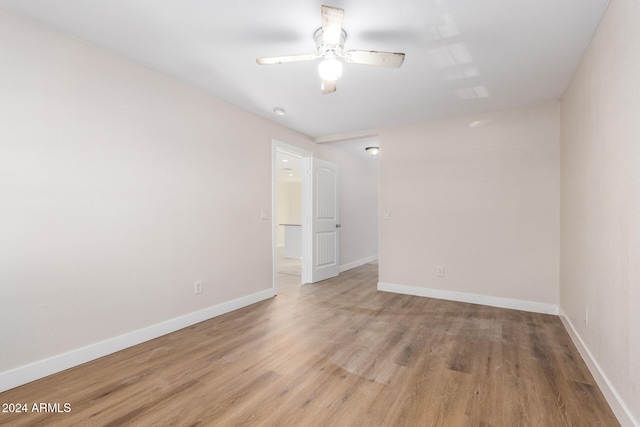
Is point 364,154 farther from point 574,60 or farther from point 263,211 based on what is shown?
point 574,60

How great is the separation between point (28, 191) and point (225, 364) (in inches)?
70.2

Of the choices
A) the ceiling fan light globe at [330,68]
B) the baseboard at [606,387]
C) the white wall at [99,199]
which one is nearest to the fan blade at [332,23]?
the ceiling fan light globe at [330,68]

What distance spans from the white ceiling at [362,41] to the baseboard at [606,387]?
7.41ft

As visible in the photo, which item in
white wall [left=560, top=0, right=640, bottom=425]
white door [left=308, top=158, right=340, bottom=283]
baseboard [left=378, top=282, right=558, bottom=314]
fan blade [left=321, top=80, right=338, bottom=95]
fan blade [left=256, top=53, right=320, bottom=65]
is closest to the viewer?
white wall [left=560, top=0, right=640, bottom=425]

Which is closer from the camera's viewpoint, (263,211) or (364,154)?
(263,211)

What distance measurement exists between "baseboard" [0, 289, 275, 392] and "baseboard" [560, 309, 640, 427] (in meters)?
3.19

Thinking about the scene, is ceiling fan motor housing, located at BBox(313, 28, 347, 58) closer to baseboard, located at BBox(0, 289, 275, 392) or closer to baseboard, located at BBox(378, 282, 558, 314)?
baseboard, located at BBox(0, 289, 275, 392)

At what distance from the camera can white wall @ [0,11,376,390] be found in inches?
75.3

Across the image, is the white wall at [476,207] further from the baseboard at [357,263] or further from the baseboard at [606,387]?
the baseboard at [357,263]

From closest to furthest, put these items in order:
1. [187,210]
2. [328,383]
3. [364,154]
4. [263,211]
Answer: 1. [328,383]
2. [187,210]
3. [263,211]
4. [364,154]

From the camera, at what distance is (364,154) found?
6203mm

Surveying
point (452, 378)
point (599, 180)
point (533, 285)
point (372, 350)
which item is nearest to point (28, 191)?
point (372, 350)

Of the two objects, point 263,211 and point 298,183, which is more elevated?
point 298,183

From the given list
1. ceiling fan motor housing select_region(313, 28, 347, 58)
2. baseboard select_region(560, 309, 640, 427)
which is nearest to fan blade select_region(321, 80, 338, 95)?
ceiling fan motor housing select_region(313, 28, 347, 58)
